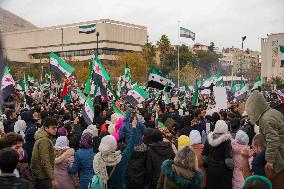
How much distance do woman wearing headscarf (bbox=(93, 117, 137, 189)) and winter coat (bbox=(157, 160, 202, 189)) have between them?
1.19 m

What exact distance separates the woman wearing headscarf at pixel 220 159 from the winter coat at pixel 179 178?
1.76m

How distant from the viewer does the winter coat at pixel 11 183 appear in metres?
4.01

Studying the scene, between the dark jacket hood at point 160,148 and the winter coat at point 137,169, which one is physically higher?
the dark jacket hood at point 160,148

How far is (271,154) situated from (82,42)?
98269 millimetres

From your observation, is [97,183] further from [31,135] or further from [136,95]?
[136,95]

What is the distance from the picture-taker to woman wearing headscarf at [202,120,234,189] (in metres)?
6.70

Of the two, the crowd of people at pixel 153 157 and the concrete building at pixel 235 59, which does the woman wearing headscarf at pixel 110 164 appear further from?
the concrete building at pixel 235 59

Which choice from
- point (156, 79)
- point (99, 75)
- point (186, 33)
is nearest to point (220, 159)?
point (156, 79)

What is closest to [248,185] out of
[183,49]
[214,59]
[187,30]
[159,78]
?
[159,78]

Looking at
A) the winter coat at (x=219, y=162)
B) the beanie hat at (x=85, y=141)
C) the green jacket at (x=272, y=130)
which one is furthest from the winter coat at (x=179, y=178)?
the beanie hat at (x=85, y=141)

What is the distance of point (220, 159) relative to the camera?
22.2ft

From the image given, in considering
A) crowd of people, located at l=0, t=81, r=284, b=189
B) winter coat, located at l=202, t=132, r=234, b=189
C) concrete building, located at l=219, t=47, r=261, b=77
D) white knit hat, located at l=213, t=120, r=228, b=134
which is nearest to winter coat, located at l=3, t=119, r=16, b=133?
crowd of people, located at l=0, t=81, r=284, b=189

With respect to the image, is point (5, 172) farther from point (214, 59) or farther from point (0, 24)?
point (214, 59)

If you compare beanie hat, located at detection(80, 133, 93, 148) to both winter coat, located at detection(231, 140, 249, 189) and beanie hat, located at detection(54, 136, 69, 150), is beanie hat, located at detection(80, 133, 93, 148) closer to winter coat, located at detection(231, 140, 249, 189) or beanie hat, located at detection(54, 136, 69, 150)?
beanie hat, located at detection(54, 136, 69, 150)
